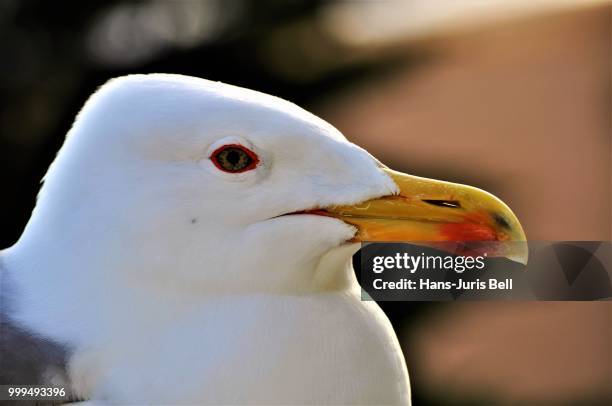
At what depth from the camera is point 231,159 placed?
1335 mm

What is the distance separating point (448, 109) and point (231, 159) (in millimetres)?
2603

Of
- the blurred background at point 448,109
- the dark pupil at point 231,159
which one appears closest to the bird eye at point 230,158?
the dark pupil at point 231,159

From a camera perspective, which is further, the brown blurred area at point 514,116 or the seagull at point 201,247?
the brown blurred area at point 514,116

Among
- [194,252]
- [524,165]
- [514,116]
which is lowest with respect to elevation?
[194,252]

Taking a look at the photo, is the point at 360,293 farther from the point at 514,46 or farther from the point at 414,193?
the point at 514,46

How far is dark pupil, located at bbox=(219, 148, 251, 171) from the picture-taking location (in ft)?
4.38

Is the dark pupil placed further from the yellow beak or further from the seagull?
the yellow beak

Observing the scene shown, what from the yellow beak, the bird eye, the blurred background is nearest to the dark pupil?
the bird eye

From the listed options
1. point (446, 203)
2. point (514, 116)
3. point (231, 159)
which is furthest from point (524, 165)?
point (231, 159)

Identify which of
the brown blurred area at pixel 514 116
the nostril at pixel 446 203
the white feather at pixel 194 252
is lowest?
the white feather at pixel 194 252

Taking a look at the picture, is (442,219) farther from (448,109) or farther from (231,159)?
(448,109)

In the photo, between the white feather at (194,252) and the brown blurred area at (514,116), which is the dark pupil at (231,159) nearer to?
the white feather at (194,252)

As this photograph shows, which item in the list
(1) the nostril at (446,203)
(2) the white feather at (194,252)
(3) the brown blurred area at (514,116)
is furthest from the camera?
(3) the brown blurred area at (514,116)

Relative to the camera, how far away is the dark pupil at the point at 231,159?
1.33 meters
